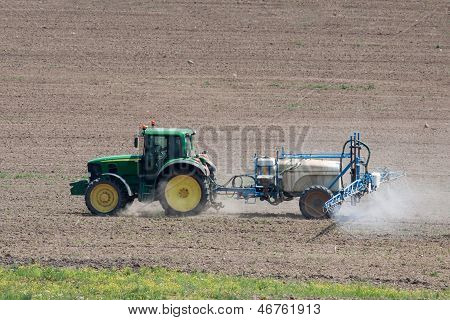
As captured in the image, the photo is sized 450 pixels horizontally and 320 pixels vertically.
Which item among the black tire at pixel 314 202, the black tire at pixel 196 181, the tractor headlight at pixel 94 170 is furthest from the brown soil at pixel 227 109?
the tractor headlight at pixel 94 170

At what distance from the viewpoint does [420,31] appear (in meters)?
33.8

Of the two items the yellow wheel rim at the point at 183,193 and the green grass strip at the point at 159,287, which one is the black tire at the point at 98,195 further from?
the green grass strip at the point at 159,287

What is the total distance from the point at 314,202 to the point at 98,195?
4033 millimetres

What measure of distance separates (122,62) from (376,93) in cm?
817

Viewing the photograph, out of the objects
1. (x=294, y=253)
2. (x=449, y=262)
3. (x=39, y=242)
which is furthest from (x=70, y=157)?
(x=449, y=262)

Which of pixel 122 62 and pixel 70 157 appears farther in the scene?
pixel 122 62

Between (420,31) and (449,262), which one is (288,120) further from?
(449,262)

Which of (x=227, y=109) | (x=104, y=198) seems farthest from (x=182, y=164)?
(x=227, y=109)

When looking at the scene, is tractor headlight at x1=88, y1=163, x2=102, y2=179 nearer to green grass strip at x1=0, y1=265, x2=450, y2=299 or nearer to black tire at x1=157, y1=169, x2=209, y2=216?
black tire at x1=157, y1=169, x2=209, y2=216

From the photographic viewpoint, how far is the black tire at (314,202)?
1808 cm

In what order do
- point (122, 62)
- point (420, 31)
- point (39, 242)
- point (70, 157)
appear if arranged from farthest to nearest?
point (420, 31), point (122, 62), point (70, 157), point (39, 242)

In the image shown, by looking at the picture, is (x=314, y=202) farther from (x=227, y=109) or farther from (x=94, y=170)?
(x=227, y=109)

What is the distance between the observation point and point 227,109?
28.7 meters

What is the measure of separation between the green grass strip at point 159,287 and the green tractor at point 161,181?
464 cm
